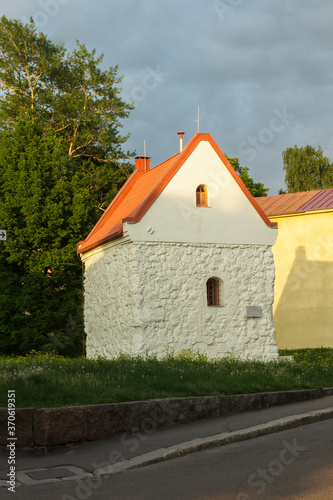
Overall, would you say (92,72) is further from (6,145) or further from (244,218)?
(244,218)

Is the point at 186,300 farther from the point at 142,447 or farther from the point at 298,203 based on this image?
the point at 298,203

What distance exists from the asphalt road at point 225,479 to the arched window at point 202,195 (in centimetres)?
1106

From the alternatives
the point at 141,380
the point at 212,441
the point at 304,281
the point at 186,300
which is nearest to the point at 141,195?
the point at 186,300

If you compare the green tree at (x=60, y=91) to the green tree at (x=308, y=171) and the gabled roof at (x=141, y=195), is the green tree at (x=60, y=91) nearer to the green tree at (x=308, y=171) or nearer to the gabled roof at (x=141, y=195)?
the gabled roof at (x=141, y=195)

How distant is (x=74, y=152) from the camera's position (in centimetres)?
3697

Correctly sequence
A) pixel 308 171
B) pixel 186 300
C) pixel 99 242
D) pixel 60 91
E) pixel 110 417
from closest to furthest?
pixel 110 417 → pixel 186 300 → pixel 99 242 → pixel 60 91 → pixel 308 171

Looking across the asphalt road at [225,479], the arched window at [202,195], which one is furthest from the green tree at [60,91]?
the asphalt road at [225,479]

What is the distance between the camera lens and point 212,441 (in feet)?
28.3

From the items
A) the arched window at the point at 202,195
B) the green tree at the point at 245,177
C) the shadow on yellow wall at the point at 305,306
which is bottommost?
the shadow on yellow wall at the point at 305,306

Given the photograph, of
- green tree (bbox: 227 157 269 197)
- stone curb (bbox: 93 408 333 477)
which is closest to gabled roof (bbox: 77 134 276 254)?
stone curb (bbox: 93 408 333 477)

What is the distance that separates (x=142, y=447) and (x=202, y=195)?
444 inches

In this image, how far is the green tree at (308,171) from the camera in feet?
177

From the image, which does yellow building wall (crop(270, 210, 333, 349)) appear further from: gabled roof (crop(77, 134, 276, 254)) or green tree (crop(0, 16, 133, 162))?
green tree (crop(0, 16, 133, 162))

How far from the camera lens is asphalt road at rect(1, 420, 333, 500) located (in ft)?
20.5
